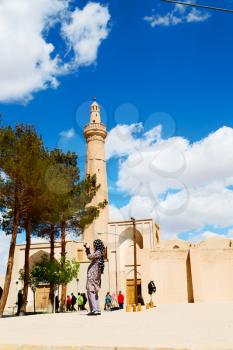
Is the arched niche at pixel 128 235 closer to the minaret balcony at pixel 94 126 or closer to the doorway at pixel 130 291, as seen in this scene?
the doorway at pixel 130 291

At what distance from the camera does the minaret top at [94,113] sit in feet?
170

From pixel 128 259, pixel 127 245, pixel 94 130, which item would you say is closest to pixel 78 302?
pixel 128 259

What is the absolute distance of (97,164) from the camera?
161 ft

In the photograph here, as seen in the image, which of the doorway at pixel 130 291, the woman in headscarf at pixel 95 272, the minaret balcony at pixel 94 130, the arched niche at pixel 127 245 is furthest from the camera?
the minaret balcony at pixel 94 130

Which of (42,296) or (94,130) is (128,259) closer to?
(42,296)

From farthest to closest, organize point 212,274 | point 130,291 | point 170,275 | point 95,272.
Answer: point 130,291 → point 170,275 → point 212,274 → point 95,272

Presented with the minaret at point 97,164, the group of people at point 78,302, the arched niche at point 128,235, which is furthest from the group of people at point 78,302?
the arched niche at point 128,235

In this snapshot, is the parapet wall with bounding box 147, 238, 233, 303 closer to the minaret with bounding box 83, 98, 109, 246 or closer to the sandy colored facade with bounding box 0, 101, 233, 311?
the sandy colored facade with bounding box 0, 101, 233, 311

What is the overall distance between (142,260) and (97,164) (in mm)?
19937

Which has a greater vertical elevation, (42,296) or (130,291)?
(130,291)

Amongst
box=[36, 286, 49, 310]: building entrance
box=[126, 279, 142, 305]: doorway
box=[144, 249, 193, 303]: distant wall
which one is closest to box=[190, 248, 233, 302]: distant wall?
box=[144, 249, 193, 303]: distant wall

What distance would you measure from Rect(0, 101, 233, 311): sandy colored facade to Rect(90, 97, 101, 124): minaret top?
0.04 metres

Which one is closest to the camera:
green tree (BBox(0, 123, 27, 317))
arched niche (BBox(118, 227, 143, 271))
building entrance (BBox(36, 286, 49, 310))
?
green tree (BBox(0, 123, 27, 317))

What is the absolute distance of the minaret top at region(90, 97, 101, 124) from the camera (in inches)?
2038
